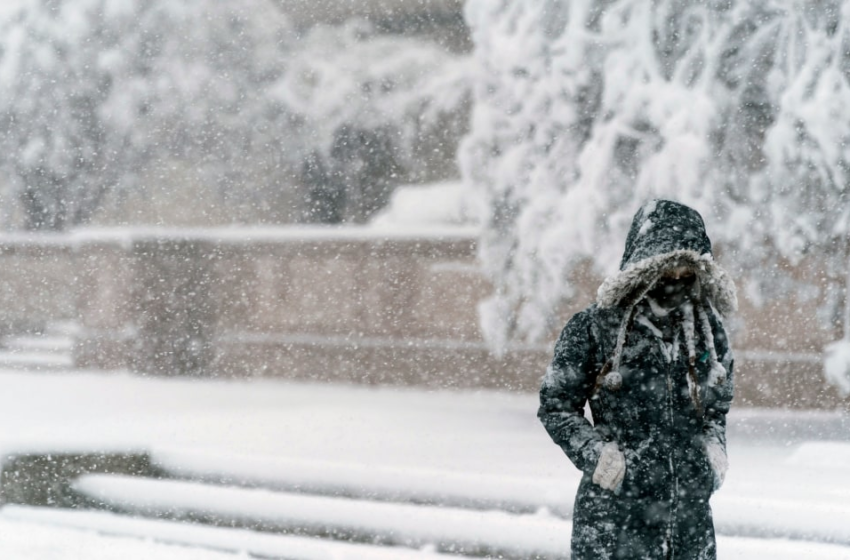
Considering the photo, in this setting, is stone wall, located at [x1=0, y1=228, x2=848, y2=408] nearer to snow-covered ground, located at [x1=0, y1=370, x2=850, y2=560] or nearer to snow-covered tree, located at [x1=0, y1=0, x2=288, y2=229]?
snow-covered ground, located at [x1=0, y1=370, x2=850, y2=560]

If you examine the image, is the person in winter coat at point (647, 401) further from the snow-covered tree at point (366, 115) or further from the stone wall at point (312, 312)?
the snow-covered tree at point (366, 115)

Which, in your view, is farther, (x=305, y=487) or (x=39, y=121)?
(x=39, y=121)

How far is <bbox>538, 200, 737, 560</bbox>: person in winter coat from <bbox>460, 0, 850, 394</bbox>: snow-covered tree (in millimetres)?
5297

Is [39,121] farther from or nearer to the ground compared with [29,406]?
farther from the ground

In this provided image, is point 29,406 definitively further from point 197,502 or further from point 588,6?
point 588,6

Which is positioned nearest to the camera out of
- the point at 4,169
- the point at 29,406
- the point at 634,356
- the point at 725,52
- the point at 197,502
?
the point at 634,356

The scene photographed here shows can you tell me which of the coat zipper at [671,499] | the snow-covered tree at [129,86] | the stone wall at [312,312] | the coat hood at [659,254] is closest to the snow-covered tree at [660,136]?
the stone wall at [312,312]

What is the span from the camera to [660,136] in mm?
7285

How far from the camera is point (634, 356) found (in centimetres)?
197

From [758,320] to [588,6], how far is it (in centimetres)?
347

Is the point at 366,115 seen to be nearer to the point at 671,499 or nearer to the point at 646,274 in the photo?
the point at 646,274

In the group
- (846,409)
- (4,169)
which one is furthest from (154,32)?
(846,409)

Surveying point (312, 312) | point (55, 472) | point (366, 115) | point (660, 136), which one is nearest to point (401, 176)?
point (366, 115)

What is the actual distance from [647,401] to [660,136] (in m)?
5.78
